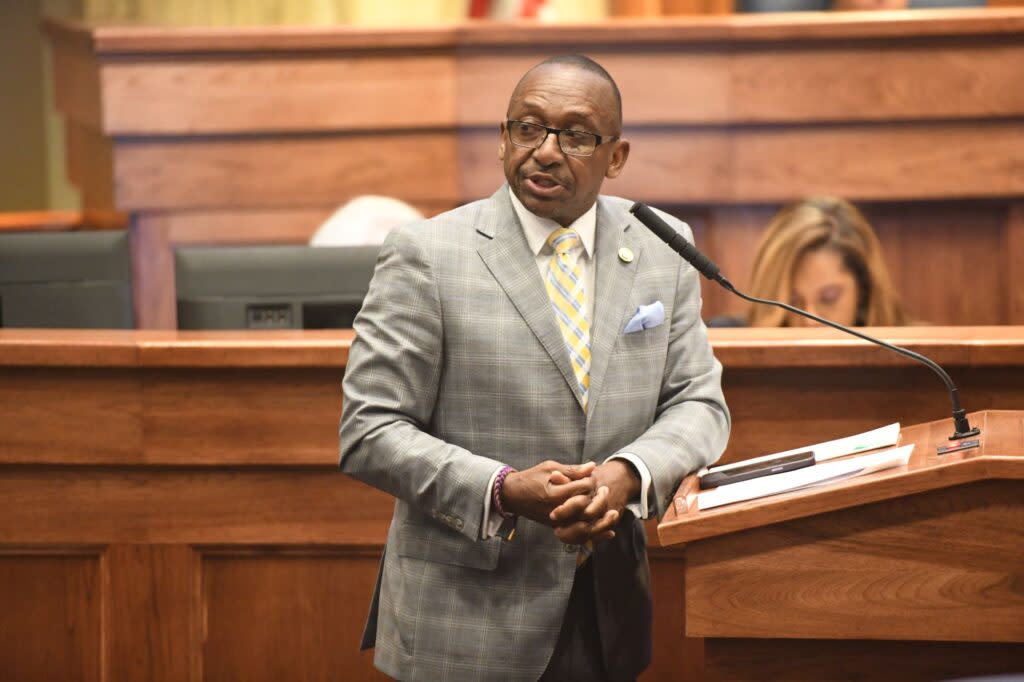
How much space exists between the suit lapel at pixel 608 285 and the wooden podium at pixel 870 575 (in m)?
0.23

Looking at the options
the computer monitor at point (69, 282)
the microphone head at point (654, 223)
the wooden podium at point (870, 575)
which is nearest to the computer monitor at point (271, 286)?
the computer monitor at point (69, 282)

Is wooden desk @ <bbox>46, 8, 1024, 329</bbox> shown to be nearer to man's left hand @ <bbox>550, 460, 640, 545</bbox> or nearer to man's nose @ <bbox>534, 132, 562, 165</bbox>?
man's nose @ <bbox>534, 132, 562, 165</bbox>

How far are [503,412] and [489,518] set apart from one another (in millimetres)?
139

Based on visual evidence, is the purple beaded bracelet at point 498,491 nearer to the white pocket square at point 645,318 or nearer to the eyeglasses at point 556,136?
the white pocket square at point 645,318

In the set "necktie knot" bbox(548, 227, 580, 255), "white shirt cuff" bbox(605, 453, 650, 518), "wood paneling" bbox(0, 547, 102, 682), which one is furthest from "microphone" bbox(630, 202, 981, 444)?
"wood paneling" bbox(0, 547, 102, 682)

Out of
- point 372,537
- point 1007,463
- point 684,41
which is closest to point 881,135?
point 684,41

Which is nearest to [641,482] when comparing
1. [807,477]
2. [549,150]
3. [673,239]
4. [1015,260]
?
[807,477]

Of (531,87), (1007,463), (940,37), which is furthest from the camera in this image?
(940,37)

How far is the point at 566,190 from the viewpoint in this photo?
5.08ft

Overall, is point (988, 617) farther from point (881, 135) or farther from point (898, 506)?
point (881, 135)

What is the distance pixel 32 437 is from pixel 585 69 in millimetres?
1087

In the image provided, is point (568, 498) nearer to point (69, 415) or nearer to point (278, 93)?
point (69, 415)

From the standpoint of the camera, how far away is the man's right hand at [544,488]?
141 cm

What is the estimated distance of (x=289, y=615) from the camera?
1983 mm
